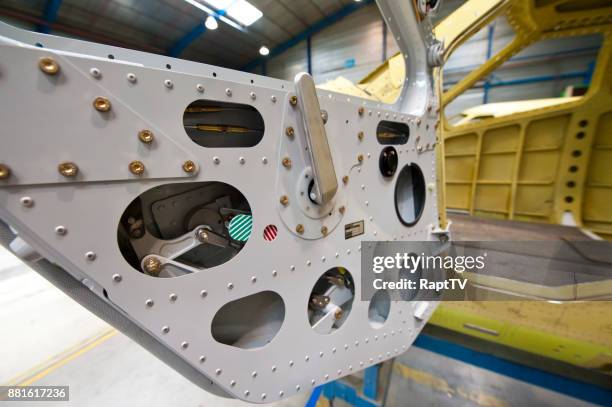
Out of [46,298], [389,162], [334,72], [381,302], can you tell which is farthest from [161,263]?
[334,72]

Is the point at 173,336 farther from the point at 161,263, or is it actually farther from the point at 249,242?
the point at 249,242

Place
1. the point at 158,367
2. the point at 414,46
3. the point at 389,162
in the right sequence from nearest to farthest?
1. the point at 389,162
2. the point at 414,46
3. the point at 158,367

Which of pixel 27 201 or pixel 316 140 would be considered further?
pixel 316 140

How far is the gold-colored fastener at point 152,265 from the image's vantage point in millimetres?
637

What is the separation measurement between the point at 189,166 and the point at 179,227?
0.30 meters

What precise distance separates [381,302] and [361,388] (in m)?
0.83

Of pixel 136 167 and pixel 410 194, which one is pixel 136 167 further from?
pixel 410 194

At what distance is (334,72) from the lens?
323 inches

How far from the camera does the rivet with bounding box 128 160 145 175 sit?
0.52 meters

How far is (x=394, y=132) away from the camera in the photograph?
4.06 feet

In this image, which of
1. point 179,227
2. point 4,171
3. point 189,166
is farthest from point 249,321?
point 4,171

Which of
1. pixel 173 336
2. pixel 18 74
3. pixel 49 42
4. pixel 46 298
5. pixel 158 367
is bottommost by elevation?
pixel 158 367

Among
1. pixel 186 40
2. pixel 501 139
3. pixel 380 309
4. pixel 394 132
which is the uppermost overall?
pixel 186 40

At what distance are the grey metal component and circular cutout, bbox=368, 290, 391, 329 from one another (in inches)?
1.7
